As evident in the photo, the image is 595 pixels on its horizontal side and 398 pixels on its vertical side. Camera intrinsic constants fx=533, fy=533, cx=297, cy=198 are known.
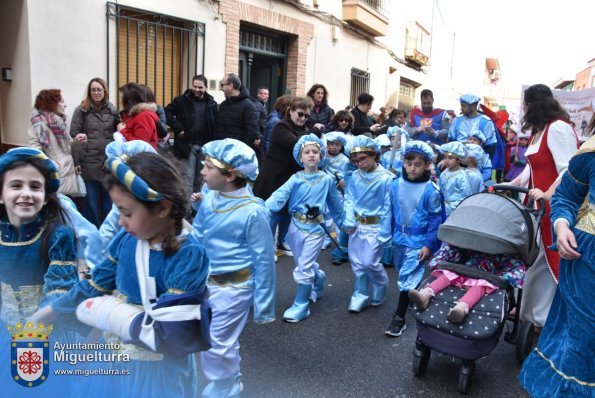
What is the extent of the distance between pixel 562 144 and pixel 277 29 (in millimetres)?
8573

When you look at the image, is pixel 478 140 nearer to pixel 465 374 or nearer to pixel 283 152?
pixel 283 152

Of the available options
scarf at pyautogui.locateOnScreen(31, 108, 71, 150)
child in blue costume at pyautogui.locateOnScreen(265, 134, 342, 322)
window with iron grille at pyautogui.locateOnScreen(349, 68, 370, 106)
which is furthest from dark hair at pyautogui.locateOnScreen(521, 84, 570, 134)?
window with iron grille at pyautogui.locateOnScreen(349, 68, 370, 106)

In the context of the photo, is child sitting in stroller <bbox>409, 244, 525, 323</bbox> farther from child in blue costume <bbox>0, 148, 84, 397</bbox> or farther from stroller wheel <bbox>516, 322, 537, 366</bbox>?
child in blue costume <bbox>0, 148, 84, 397</bbox>

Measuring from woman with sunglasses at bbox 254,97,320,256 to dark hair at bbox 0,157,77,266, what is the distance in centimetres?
346

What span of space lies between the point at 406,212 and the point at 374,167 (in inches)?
31.6

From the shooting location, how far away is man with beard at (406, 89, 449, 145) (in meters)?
9.07

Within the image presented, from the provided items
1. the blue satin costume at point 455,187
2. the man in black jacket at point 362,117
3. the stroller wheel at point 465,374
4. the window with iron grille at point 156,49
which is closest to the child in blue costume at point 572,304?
the stroller wheel at point 465,374

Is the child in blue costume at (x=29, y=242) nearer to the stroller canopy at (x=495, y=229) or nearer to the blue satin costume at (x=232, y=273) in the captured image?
the blue satin costume at (x=232, y=273)

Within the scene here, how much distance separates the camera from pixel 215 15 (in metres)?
9.70

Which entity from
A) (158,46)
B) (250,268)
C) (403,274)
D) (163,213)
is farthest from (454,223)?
(158,46)

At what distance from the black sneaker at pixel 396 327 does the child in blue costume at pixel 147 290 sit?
253 cm

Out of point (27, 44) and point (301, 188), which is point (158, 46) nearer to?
point (27, 44)

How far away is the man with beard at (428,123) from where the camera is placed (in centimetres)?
907

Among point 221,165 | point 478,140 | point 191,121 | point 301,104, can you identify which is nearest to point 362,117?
point 478,140
